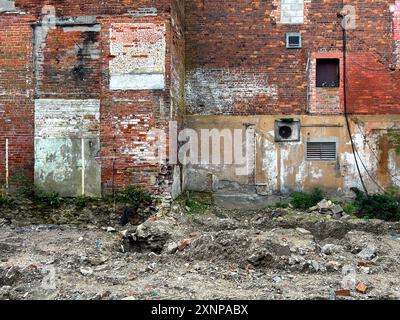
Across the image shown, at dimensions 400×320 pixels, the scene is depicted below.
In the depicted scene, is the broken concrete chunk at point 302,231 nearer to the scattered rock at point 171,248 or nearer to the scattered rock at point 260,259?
the scattered rock at point 260,259

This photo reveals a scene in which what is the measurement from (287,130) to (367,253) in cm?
484

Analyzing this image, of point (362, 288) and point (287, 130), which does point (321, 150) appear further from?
point (362, 288)

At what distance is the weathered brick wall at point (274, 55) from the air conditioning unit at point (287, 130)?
0.34 m

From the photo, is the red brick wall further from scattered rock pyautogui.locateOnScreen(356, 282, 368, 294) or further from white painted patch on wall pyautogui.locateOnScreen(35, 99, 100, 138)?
scattered rock pyautogui.locateOnScreen(356, 282, 368, 294)

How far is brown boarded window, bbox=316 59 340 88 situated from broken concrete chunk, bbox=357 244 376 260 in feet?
17.9

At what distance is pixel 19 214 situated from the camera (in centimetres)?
907

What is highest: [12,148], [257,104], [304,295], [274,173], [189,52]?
[189,52]

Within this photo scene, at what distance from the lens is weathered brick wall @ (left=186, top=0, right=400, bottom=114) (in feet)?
35.9

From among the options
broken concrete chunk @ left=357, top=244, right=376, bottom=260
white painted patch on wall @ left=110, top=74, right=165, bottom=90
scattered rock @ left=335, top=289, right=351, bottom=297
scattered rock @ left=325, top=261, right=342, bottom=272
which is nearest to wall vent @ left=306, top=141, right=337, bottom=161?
broken concrete chunk @ left=357, top=244, right=376, bottom=260

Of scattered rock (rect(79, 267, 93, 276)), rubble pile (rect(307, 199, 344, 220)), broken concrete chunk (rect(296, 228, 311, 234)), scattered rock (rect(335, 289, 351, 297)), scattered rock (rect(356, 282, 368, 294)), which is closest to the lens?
scattered rock (rect(335, 289, 351, 297))

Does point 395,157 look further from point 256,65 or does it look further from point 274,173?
point 256,65

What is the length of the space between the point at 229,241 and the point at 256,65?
607 cm

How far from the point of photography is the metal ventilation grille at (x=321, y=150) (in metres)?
10.9
